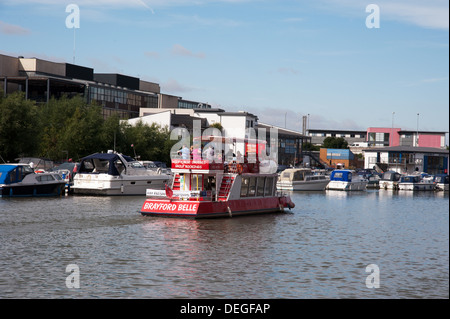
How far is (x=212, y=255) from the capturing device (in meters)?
26.8

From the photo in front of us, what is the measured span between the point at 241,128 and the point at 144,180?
83751mm

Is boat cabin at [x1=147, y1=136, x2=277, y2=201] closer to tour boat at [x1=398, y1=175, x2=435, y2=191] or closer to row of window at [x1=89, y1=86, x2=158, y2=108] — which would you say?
tour boat at [x1=398, y1=175, x2=435, y2=191]

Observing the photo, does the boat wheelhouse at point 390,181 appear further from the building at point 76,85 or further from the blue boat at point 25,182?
the blue boat at point 25,182

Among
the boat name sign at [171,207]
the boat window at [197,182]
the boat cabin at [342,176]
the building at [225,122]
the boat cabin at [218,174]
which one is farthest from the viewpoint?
the building at [225,122]

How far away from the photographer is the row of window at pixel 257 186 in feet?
136

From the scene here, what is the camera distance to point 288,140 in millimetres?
162625

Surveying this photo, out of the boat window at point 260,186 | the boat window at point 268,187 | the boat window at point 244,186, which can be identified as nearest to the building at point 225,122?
the boat window at point 268,187

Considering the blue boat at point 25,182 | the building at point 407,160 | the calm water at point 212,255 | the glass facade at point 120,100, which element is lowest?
the calm water at point 212,255

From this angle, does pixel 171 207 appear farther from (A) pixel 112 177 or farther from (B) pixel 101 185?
(A) pixel 112 177

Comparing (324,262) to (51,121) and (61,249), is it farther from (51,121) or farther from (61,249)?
(51,121)

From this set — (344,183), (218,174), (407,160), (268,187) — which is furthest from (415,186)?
(218,174)

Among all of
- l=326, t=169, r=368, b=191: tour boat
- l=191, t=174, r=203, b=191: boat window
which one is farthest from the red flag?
l=326, t=169, r=368, b=191: tour boat

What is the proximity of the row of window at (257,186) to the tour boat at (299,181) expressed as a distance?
3590cm

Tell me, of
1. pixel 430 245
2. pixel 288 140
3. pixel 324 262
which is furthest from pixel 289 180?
pixel 288 140
